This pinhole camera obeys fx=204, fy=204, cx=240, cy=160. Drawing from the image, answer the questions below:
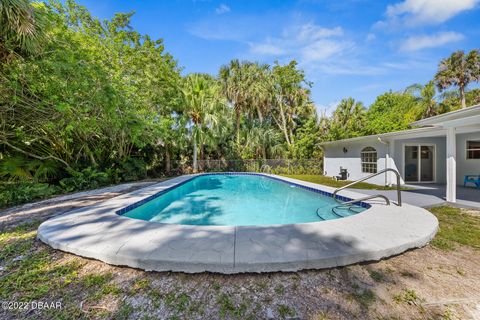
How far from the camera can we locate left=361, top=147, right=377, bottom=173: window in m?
10.4

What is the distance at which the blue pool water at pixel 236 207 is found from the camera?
547 cm

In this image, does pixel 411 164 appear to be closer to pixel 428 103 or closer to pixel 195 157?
pixel 428 103

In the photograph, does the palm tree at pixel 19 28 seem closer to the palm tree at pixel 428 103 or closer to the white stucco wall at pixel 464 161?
the white stucco wall at pixel 464 161

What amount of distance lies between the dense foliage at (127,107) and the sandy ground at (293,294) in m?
5.46

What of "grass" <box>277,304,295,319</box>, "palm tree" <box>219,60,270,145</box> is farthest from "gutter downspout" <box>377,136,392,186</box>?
"palm tree" <box>219,60,270,145</box>

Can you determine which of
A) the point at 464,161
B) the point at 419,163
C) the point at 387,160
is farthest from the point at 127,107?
the point at 464,161

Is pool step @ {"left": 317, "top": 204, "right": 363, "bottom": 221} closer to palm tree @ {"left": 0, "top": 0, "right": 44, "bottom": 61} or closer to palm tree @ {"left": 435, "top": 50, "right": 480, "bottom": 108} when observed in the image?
palm tree @ {"left": 0, "top": 0, "right": 44, "bottom": 61}

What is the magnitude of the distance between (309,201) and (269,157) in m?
11.7

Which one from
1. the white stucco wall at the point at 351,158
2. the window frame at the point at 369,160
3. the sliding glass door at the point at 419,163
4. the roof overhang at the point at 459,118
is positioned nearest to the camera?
the roof overhang at the point at 459,118

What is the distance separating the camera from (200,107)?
→ 47.8 feet

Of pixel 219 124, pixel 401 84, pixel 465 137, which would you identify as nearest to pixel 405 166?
pixel 465 137

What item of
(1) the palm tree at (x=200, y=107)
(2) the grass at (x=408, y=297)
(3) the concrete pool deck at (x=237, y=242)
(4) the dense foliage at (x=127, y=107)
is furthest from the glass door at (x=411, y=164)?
(1) the palm tree at (x=200, y=107)

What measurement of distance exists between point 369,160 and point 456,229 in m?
7.63

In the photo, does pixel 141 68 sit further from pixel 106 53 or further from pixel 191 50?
pixel 191 50
